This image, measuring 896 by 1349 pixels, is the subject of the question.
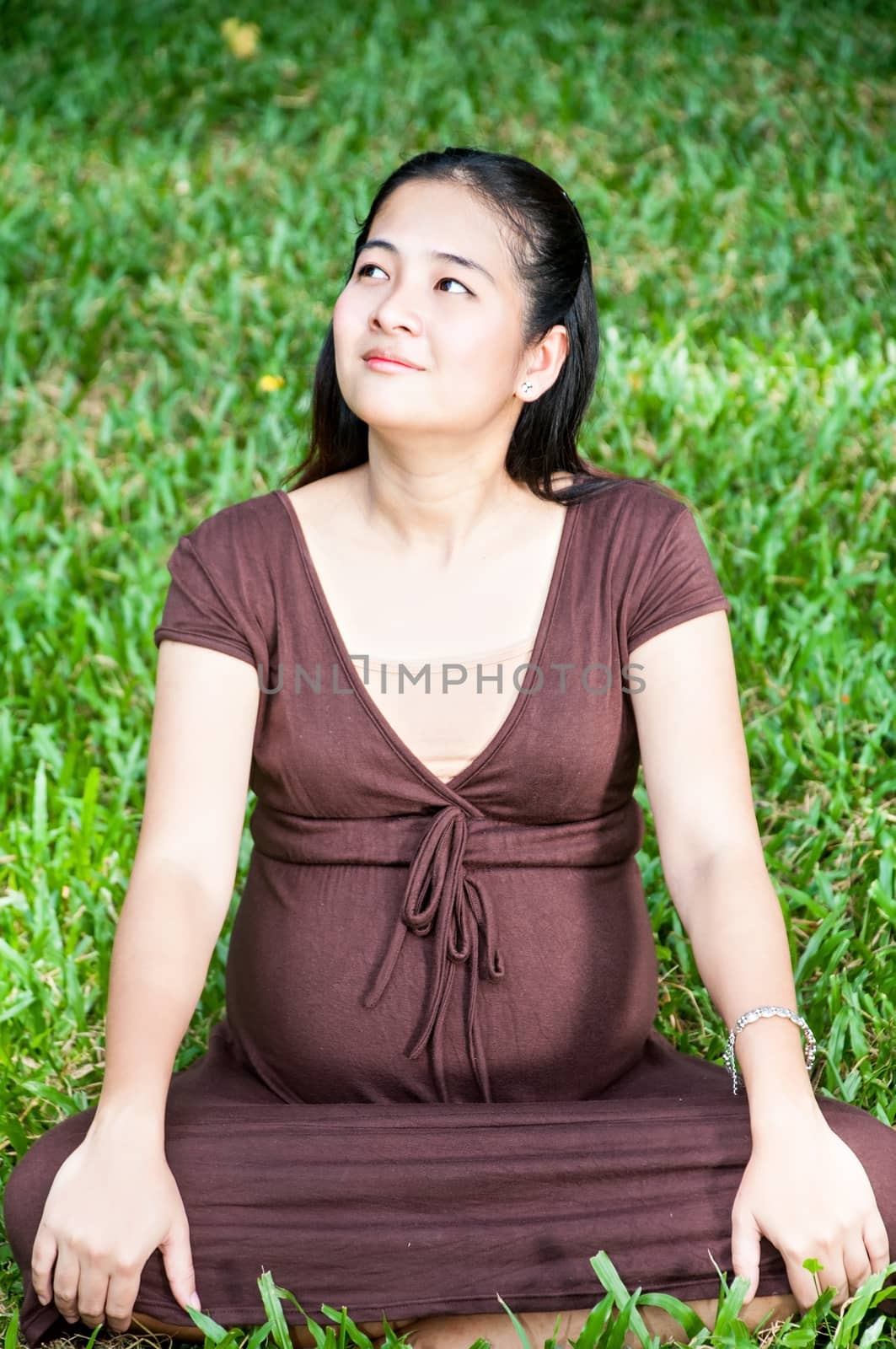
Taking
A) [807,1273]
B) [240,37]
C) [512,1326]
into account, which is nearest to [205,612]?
[512,1326]

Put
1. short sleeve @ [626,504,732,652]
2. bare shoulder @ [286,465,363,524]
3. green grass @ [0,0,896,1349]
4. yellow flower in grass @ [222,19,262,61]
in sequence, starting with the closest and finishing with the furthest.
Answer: short sleeve @ [626,504,732,652]
bare shoulder @ [286,465,363,524]
green grass @ [0,0,896,1349]
yellow flower in grass @ [222,19,262,61]

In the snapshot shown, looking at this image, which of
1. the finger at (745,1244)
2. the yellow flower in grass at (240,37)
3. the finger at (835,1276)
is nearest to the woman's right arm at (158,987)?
the finger at (745,1244)

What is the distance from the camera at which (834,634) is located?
11.9ft

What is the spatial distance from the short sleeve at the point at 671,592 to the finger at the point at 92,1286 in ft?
3.61

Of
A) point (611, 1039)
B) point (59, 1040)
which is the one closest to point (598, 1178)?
point (611, 1039)

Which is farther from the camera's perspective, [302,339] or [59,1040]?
[302,339]

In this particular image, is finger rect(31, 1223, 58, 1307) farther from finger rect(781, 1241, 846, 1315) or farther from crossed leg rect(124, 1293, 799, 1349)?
finger rect(781, 1241, 846, 1315)

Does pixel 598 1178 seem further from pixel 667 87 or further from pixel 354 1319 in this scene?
pixel 667 87

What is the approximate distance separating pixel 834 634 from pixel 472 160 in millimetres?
1631

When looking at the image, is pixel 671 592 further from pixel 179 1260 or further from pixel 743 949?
pixel 179 1260

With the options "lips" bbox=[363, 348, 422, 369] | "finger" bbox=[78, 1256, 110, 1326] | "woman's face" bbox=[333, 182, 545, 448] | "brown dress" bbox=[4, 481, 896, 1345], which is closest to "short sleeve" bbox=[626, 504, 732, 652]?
"brown dress" bbox=[4, 481, 896, 1345]

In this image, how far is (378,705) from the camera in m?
2.37

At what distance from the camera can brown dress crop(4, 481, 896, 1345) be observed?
6.87 feet

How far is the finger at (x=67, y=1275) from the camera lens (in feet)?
6.50
